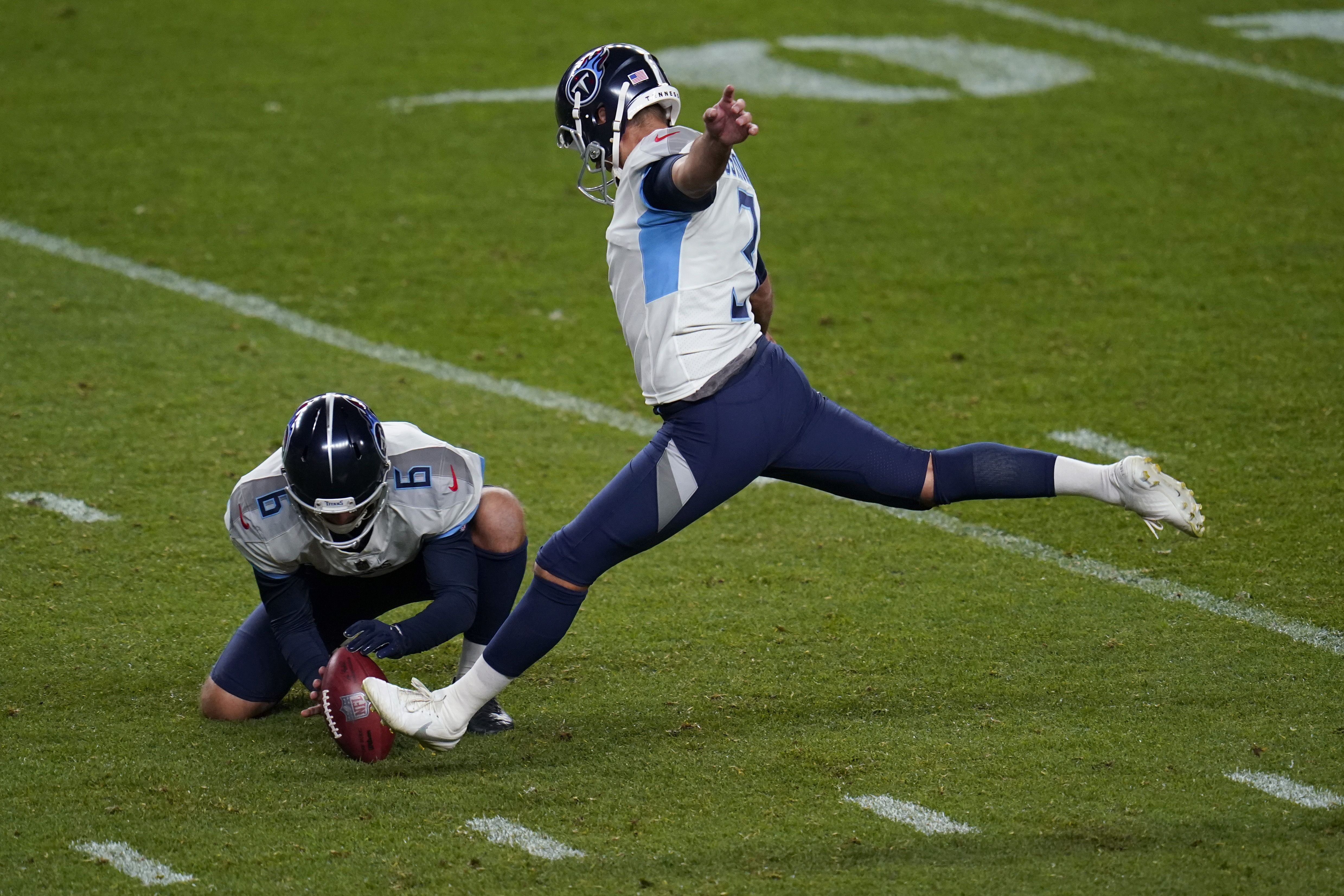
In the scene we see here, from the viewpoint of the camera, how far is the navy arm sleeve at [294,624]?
348 cm

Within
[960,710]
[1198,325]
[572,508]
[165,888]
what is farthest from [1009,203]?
[165,888]

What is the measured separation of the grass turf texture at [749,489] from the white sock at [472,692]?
0.15 m

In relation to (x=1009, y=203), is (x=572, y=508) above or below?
below

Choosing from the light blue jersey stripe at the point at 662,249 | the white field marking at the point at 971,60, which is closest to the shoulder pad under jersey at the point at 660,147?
the light blue jersey stripe at the point at 662,249

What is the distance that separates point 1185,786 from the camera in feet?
10.4

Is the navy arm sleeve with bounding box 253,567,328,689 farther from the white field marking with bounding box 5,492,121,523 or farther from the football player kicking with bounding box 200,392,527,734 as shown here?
the white field marking with bounding box 5,492,121,523

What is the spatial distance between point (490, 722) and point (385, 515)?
585 millimetres

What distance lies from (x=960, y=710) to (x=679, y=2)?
8592 mm

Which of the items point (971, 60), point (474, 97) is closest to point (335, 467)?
point (474, 97)

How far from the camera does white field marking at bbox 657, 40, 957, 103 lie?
9492 mm

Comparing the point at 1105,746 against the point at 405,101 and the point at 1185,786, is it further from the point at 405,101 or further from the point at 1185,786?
the point at 405,101

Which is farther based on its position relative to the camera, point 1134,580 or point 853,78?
point 853,78

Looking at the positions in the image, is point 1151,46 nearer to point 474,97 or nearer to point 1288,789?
point 474,97

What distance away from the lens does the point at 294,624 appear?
353 centimetres
